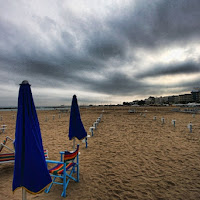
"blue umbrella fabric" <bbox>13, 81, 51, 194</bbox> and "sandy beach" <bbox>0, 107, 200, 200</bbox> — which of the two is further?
"sandy beach" <bbox>0, 107, 200, 200</bbox>

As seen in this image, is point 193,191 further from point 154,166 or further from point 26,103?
point 26,103

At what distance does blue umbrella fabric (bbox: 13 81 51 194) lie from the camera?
2.07 metres

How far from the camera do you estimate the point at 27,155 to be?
209 centimetres

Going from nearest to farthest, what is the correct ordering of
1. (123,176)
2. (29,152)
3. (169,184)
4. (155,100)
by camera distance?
(29,152) < (169,184) < (123,176) < (155,100)

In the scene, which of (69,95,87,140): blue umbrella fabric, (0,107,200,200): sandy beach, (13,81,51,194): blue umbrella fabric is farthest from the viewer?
(69,95,87,140): blue umbrella fabric

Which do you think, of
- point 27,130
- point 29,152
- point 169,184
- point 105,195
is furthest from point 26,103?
point 169,184

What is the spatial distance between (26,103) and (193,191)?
15.7ft

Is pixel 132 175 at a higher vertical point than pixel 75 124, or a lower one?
lower

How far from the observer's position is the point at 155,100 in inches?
6826

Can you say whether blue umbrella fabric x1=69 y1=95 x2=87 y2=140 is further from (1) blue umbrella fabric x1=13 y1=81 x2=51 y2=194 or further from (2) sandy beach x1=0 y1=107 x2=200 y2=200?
(1) blue umbrella fabric x1=13 y1=81 x2=51 y2=194

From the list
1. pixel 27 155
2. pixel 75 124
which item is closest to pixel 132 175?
pixel 75 124

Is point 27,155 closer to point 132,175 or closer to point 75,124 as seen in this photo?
point 75,124

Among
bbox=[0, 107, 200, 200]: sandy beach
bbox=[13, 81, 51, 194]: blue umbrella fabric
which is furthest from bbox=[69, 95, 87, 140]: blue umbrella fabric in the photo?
bbox=[13, 81, 51, 194]: blue umbrella fabric

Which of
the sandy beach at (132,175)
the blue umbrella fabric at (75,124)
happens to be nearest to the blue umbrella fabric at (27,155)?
the sandy beach at (132,175)
